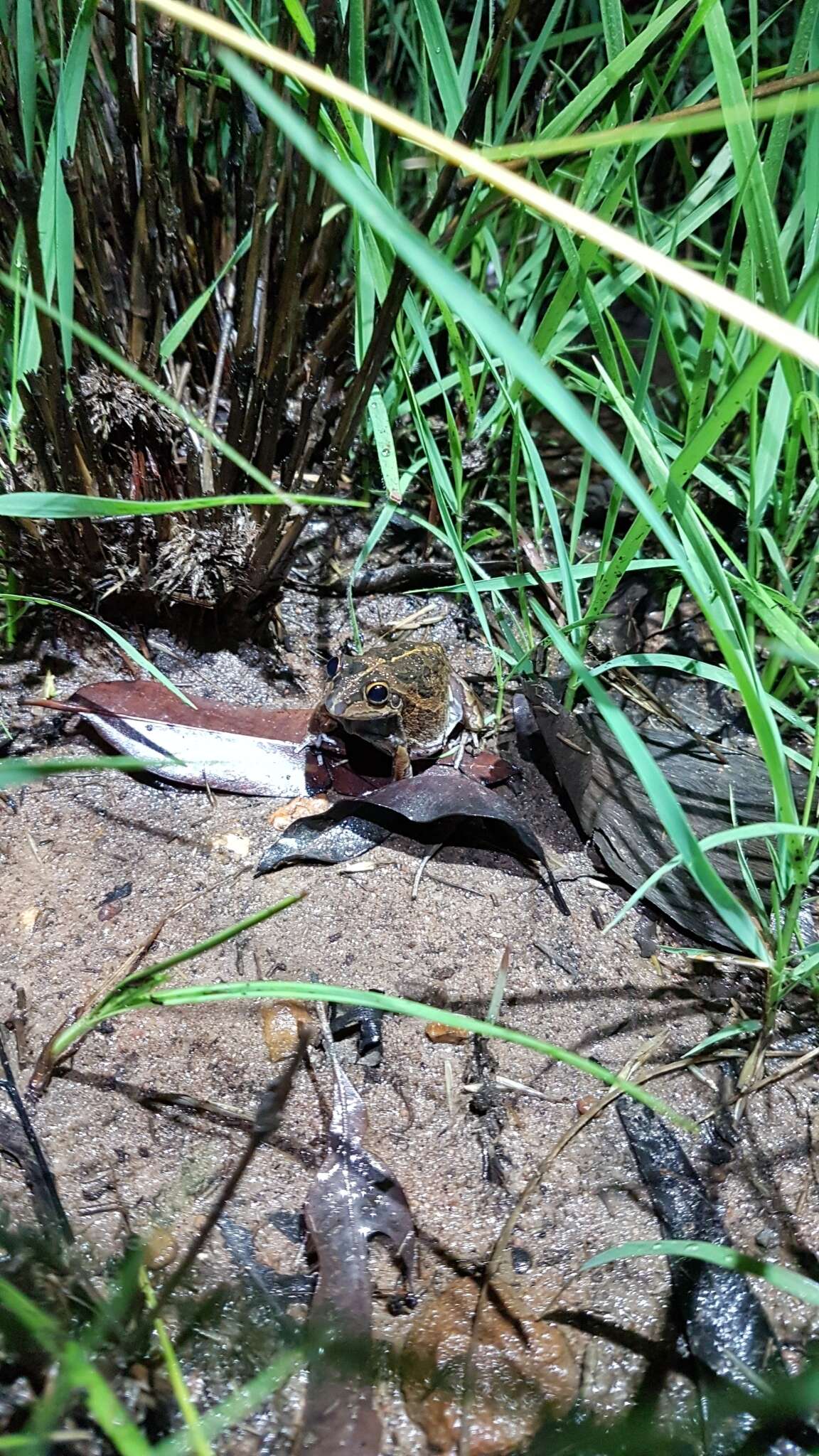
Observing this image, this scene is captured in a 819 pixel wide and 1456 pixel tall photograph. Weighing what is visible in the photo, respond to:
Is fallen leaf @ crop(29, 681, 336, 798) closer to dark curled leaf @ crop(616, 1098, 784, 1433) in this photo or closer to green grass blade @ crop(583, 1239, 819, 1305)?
dark curled leaf @ crop(616, 1098, 784, 1433)

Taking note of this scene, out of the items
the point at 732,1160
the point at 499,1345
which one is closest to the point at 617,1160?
the point at 732,1160

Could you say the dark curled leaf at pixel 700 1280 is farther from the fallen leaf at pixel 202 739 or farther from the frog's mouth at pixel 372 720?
the fallen leaf at pixel 202 739

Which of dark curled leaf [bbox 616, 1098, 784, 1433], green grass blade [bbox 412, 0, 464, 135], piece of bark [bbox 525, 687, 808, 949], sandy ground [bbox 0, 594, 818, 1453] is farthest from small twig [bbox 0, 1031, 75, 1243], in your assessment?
green grass blade [bbox 412, 0, 464, 135]

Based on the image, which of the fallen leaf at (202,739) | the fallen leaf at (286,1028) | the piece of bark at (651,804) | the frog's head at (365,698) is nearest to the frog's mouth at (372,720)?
the frog's head at (365,698)

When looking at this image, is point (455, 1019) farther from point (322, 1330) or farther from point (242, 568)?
point (242, 568)

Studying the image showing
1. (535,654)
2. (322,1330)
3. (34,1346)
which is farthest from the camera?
(535,654)
